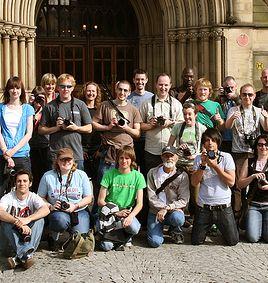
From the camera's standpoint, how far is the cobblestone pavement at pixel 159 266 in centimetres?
628

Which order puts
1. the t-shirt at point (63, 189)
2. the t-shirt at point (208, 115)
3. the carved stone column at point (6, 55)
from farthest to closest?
1. the carved stone column at point (6, 55)
2. the t-shirt at point (208, 115)
3. the t-shirt at point (63, 189)

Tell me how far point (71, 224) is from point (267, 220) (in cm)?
244

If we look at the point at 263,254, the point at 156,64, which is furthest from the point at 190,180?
the point at 156,64

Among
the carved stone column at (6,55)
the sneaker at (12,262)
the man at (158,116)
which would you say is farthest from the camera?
the carved stone column at (6,55)

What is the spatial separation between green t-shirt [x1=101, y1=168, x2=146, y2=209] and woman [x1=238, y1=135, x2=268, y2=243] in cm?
138

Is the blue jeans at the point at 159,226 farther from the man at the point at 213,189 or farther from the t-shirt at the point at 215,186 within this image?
the t-shirt at the point at 215,186

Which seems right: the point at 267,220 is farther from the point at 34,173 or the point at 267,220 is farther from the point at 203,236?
the point at 34,173

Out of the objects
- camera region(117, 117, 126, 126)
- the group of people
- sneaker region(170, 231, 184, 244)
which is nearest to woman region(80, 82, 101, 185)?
the group of people

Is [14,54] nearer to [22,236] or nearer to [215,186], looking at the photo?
[215,186]

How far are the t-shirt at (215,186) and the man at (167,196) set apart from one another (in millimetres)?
232

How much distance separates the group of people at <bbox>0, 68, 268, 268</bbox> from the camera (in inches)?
290

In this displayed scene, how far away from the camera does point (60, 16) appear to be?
1728 cm

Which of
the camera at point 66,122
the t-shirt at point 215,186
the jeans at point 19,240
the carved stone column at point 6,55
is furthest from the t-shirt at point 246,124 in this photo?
the carved stone column at point 6,55

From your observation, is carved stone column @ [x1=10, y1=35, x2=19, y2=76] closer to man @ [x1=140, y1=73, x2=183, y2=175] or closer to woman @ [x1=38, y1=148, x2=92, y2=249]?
man @ [x1=140, y1=73, x2=183, y2=175]
